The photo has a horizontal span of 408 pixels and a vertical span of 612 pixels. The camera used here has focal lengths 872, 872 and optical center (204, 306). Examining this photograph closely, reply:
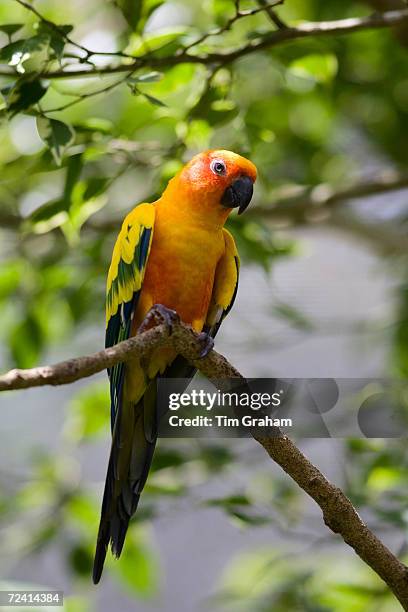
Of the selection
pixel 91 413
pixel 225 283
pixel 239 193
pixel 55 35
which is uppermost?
pixel 55 35

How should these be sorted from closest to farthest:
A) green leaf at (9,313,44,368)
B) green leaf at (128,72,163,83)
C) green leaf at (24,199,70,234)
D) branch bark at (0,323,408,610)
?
branch bark at (0,323,408,610), green leaf at (128,72,163,83), green leaf at (24,199,70,234), green leaf at (9,313,44,368)

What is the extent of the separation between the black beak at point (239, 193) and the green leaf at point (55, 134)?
1.58ft

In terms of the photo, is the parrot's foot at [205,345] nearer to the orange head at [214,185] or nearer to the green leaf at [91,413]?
the orange head at [214,185]

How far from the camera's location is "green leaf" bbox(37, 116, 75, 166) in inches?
84.9

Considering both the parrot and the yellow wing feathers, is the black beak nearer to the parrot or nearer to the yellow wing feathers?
the parrot

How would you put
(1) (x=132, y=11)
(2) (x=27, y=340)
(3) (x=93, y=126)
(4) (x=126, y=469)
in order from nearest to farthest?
1. (4) (x=126, y=469)
2. (1) (x=132, y=11)
3. (3) (x=93, y=126)
4. (2) (x=27, y=340)

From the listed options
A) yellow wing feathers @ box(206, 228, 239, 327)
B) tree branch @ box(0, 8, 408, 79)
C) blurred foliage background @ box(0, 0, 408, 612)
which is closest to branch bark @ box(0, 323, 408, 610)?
yellow wing feathers @ box(206, 228, 239, 327)

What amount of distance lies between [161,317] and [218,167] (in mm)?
571

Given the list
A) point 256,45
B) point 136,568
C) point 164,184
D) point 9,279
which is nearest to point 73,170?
point 164,184

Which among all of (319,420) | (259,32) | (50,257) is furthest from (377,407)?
(50,257)

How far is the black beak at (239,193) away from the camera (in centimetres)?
241

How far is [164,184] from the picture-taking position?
281 cm

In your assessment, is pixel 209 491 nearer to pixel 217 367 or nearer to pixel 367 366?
pixel 367 366

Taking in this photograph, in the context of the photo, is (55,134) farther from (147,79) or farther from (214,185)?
(214,185)
